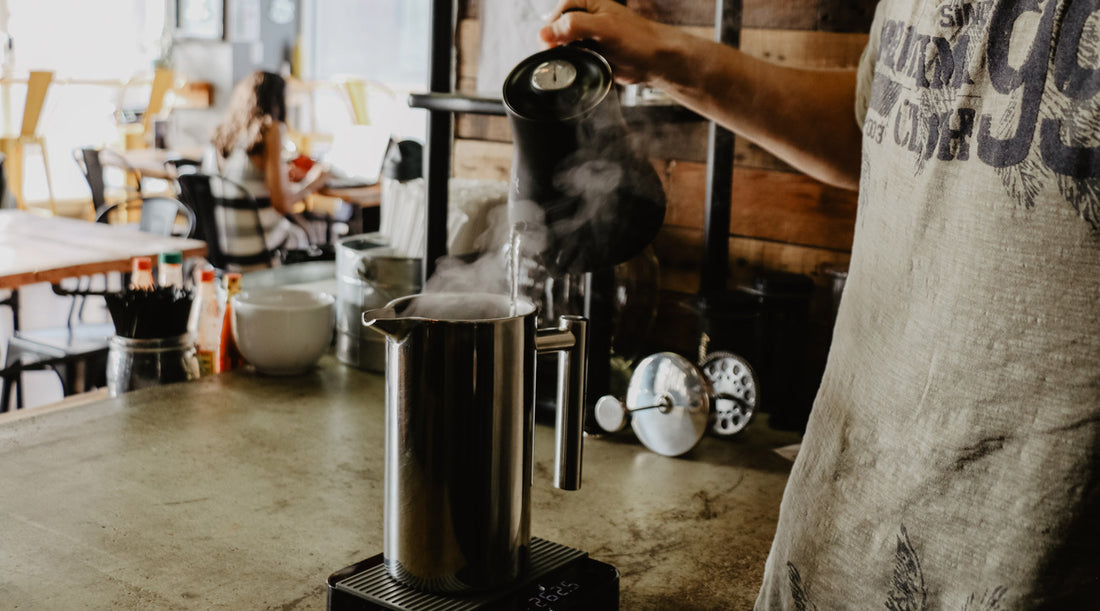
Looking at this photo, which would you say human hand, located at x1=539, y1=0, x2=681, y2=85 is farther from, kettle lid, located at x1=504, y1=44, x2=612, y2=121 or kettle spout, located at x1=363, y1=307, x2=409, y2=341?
kettle spout, located at x1=363, y1=307, x2=409, y2=341

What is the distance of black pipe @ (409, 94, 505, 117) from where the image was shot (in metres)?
1.37

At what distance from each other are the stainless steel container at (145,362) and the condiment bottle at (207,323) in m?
0.14

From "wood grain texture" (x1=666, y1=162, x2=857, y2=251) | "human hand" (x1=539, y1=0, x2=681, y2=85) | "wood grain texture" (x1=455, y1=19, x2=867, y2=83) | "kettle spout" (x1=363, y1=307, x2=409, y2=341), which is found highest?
"wood grain texture" (x1=455, y1=19, x2=867, y2=83)

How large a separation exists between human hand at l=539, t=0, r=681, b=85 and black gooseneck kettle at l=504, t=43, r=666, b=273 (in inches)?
1.2

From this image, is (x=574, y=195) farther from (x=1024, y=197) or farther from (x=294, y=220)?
(x=294, y=220)

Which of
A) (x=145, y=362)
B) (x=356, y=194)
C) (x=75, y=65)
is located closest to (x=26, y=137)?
(x=75, y=65)

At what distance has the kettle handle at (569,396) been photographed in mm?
818

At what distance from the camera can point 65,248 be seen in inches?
135

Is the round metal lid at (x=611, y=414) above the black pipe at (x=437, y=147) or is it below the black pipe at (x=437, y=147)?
below

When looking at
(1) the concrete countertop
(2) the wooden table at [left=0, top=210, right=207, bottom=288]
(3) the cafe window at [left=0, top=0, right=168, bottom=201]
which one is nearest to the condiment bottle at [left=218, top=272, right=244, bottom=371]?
(1) the concrete countertop

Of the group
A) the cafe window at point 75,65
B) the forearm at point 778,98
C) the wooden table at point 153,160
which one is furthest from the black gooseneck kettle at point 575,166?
the cafe window at point 75,65

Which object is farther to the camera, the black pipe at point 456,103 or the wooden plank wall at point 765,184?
the wooden plank wall at point 765,184

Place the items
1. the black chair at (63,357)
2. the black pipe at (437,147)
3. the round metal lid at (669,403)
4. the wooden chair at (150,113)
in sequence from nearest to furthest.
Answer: the round metal lid at (669,403)
the black pipe at (437,147)
the black chair at (63,357)
the wooden chair at (150,113)

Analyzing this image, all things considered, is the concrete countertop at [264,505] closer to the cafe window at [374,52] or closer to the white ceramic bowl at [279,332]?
the white ceramic bowl at [279,332]
